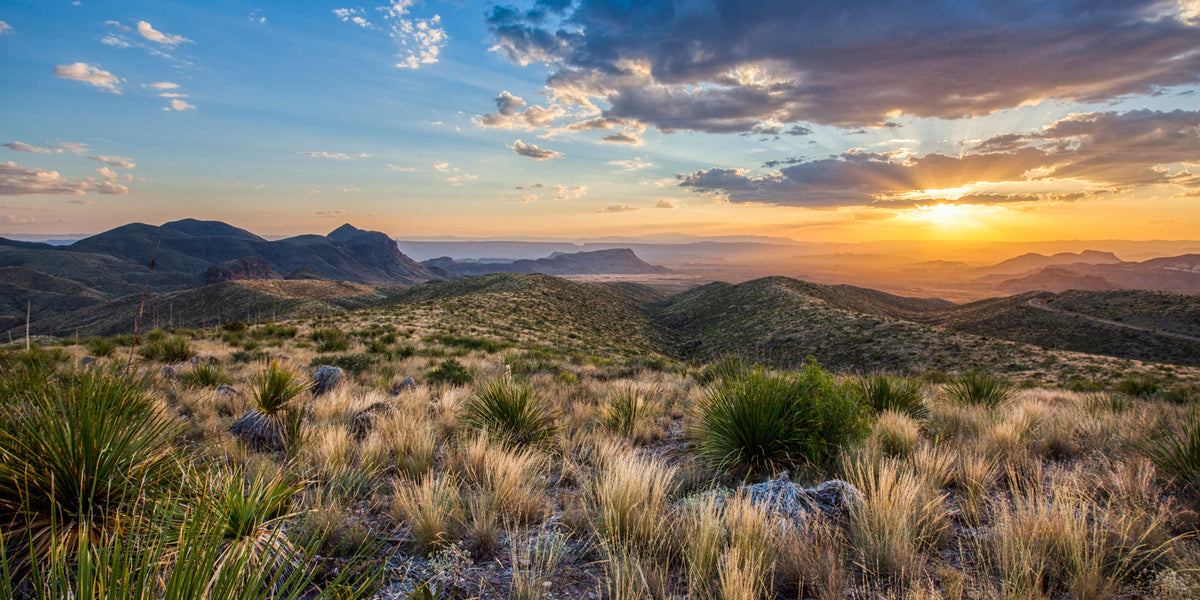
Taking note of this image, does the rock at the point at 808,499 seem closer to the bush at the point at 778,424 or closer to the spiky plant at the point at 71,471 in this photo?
the bush at the point at 778,424

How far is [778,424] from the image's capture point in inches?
186

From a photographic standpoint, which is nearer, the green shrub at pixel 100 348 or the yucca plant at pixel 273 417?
the yucca plant at pixel 273 417

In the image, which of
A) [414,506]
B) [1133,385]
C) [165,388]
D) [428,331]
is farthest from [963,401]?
[428,331]

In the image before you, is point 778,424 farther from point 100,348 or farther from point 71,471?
point 100,348

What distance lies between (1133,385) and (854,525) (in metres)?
15.6

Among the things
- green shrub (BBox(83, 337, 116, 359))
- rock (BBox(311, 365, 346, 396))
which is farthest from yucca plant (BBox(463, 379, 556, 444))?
green shrub (BBox(83, 337, 116, 359))

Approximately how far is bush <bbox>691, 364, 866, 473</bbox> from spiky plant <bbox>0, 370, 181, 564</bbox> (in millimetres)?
4417

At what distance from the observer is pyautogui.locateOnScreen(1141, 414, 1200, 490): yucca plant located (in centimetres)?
378

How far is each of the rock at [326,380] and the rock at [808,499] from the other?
291 inches

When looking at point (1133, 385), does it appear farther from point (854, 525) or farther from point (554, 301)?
point (554, 301)


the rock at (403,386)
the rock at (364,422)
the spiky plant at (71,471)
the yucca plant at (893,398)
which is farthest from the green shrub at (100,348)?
the yucca plant at (893,398)

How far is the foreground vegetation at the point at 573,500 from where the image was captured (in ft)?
8.33

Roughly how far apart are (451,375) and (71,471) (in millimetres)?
7634

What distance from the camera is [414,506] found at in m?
3.47
